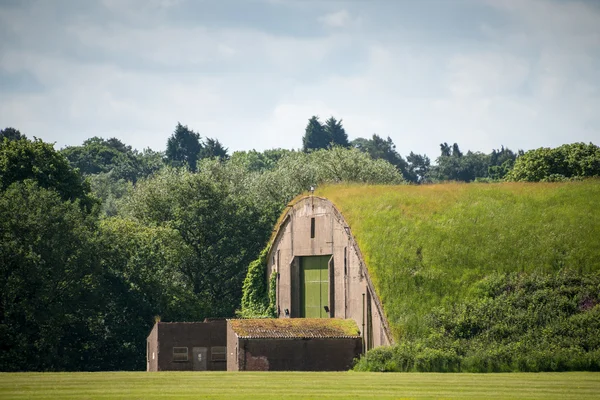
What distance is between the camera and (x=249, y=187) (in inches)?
3802

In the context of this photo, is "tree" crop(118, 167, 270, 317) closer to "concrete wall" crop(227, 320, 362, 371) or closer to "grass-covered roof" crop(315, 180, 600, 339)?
"grass-covered roof" crop(315, 180, 600, 339)

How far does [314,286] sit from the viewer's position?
62.7m

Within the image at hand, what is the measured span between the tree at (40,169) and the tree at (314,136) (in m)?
115

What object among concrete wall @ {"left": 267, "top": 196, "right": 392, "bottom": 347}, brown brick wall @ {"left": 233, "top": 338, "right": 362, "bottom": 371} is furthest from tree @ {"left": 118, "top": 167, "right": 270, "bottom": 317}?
brown brick wall @ {"left": 233, "top": 338, "right": 362, "bottom": 371}

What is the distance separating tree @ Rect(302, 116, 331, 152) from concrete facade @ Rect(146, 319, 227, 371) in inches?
5334

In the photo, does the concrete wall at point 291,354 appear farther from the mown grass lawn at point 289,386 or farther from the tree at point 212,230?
the tree at point 212,230

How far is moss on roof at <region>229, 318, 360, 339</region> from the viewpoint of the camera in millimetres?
51938

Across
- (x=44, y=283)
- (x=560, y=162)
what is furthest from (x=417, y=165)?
(x=44, y=283)

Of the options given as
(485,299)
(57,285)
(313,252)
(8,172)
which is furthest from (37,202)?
(485,299)

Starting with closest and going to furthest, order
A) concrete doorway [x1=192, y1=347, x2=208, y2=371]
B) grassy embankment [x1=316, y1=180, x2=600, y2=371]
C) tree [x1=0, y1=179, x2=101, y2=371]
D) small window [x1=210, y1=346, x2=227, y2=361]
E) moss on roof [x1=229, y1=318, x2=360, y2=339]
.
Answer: grassy embankment [x1=316, y1=180, x2=600, y2=371]
moss on roof [x1=229, y1=318, x2=360, y2=339]
concrete doorway [x1=192, y1=347, x2=208, y2=371]
small window [x1=210, y1=346, x2=227, y2=361]
tree [x1=0, y1=179, x2=101, y2=371]

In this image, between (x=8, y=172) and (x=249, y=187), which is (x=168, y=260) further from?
(x=249, y=187)

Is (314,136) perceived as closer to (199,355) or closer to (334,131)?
(334,131)

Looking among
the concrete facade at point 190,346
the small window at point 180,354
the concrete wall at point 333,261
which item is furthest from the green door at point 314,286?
the small window at point 180,354

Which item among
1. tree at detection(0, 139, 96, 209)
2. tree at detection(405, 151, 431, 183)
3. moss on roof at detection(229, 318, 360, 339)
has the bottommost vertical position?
moss on roof at detection(229, 318, 360, 339)
